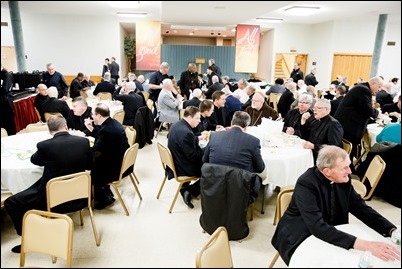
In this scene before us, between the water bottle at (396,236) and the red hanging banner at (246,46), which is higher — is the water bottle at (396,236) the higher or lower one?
the lower one

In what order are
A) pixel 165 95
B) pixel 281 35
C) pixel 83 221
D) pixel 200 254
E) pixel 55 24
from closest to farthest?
pixel 200 254 → pixel 83 221 → pixel 165 95 → pixel 55 24 → pixel 281 35

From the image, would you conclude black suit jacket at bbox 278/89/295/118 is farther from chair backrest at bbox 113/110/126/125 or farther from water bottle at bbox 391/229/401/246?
water bottle at bbox 391/229/401/246

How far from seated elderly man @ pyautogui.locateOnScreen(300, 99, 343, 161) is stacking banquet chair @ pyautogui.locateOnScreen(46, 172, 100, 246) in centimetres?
228

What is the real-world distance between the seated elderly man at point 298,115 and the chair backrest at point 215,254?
268cm

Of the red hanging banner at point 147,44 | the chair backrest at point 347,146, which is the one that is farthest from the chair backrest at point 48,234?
the red hanging banner at point 147,44

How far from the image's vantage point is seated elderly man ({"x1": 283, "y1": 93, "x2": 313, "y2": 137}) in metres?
4.09

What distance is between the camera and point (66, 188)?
8.04 feet

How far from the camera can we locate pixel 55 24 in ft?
35.7

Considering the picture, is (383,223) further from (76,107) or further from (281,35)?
(281,35)

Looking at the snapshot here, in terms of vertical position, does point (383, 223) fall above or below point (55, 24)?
below

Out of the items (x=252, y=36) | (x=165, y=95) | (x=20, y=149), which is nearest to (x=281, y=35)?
(x=252, y=36)

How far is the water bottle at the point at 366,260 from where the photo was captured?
1469 mm

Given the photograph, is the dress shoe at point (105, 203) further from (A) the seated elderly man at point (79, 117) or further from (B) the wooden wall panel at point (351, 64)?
(B) the wooden wall panel at point (351, 64)

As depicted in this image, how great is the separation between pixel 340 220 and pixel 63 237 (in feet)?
5.52
